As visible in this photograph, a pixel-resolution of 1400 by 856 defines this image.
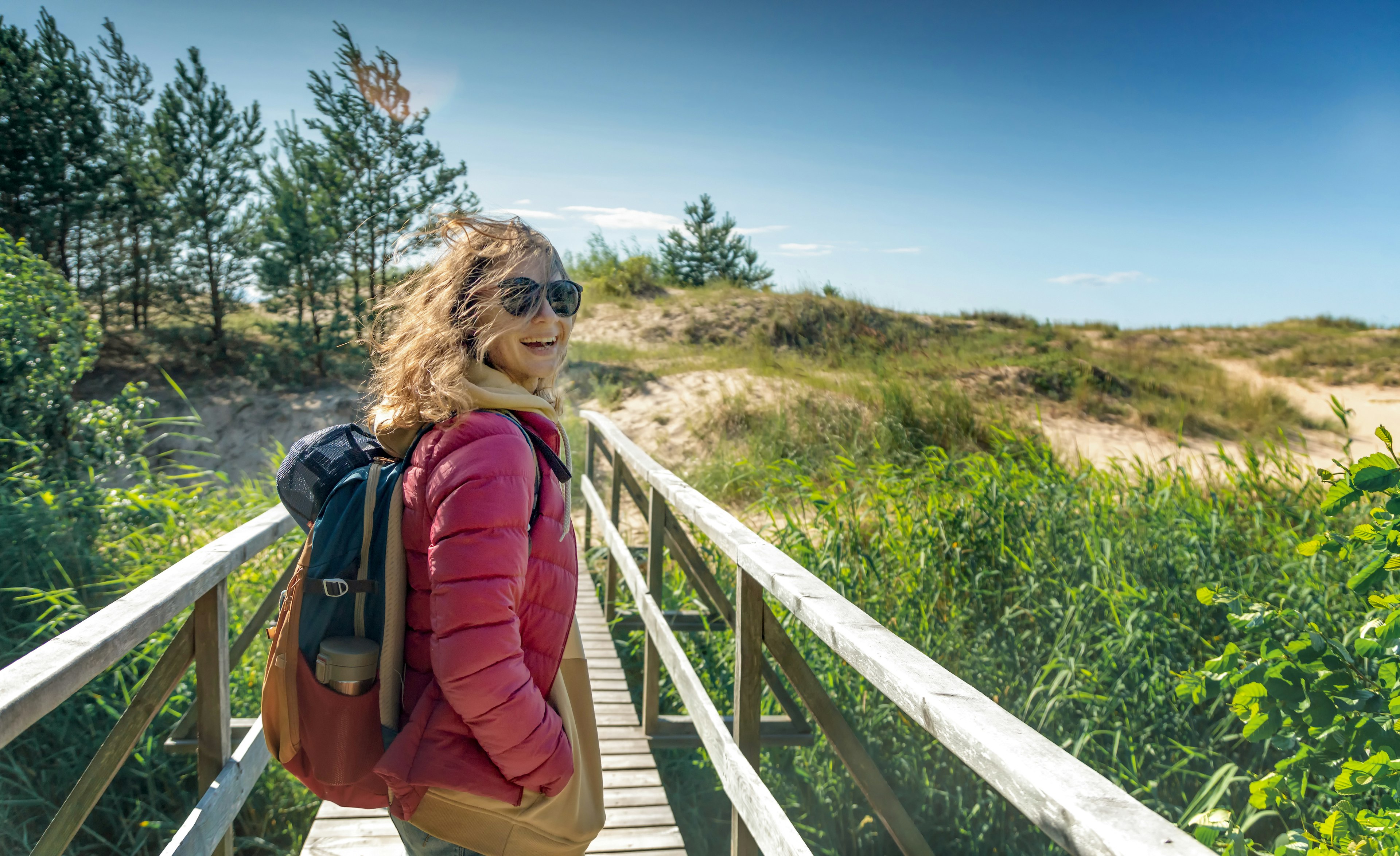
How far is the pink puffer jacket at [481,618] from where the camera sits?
112 cm

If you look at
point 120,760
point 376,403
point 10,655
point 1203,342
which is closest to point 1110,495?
point 376,403

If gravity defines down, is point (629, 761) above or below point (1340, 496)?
below

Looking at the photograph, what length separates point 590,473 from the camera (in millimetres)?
5805

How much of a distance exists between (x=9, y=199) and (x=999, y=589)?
16024 millimetres

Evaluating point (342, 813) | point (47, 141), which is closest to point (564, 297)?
point (342, 813)

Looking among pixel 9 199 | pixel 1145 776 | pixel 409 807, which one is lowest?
pixel 1145 776

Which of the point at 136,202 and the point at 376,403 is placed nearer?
the point at 376,403

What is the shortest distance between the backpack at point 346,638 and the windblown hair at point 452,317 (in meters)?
0.10

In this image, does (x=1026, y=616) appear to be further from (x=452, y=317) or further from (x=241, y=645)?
(x=452, y=317)

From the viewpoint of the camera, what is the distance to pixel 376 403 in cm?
154

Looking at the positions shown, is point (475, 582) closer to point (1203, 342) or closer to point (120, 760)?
point (120, 760)

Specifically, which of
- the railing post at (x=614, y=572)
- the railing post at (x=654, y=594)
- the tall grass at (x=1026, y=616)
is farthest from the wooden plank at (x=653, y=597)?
the railing post at (x=614, y=572)

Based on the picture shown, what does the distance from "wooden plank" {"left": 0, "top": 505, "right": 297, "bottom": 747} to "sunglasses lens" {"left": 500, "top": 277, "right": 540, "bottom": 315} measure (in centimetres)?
81

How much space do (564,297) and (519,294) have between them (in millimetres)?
90
